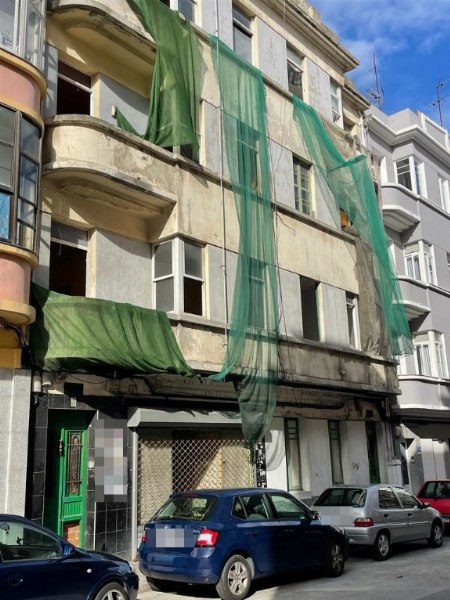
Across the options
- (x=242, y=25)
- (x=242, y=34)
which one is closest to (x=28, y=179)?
(x=242, y=34)

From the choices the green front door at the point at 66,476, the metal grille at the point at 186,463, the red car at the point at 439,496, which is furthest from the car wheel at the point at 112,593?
the red car at the point at 439,496

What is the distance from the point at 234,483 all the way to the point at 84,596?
7192 mm

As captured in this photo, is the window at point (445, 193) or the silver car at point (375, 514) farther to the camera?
the window at point (445, 193)

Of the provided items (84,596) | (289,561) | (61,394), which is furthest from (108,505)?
(84,596)

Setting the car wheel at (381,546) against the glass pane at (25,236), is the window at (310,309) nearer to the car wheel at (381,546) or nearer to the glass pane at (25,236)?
the car wheel at (381,546)

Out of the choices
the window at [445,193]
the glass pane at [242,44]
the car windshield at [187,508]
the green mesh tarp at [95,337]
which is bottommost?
the car windshield at [187,508]

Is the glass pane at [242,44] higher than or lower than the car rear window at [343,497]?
higher

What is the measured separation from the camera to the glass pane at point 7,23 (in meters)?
10.6

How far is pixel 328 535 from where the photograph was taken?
34.2 feet

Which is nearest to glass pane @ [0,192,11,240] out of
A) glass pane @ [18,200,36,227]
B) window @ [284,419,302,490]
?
glass pane @ [18,200,36,227]

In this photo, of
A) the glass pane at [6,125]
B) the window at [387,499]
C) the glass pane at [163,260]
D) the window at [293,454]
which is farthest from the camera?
the window at [293,454]

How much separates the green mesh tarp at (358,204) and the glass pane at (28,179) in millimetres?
9540

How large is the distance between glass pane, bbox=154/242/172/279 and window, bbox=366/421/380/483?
A: 8817mm

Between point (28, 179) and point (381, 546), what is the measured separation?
934cm
